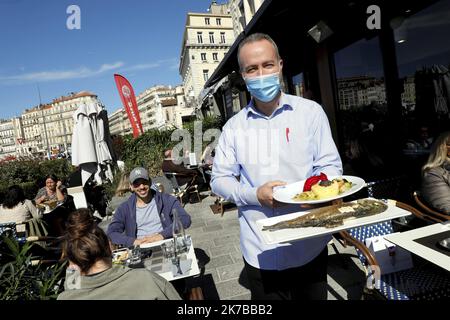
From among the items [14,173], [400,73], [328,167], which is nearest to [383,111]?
[400,73]

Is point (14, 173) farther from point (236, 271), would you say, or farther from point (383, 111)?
point (383, 111)

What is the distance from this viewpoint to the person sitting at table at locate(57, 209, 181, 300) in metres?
1.70

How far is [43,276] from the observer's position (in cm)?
235

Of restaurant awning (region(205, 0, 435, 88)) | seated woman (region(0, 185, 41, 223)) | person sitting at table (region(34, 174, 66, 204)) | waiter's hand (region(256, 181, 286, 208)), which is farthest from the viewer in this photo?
person sitting at table (region(34, 174, 66, 204))

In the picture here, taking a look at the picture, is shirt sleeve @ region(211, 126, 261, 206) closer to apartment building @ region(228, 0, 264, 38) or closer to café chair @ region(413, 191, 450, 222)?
café chair @ region(413, 191, 450, 222)

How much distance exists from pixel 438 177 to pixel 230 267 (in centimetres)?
252

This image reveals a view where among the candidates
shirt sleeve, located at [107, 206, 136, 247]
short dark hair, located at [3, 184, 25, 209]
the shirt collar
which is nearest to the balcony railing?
short dark hair, located at [3, 184, 25, 209]

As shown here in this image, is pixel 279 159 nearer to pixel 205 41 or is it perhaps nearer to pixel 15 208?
pixel 15 208

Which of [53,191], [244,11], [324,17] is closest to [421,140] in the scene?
[324,17]

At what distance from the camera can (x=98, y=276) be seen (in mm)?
1734

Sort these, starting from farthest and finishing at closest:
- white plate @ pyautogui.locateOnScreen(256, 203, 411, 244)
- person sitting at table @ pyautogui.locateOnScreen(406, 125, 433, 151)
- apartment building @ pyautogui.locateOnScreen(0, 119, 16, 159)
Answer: apartment building @ pyautogui.locateOnScreen(0, 119, 16, 159)
person sitting at table @ pyautogui.locateOnScreen(406, 125, 433, 151)
white plate @ pyautogui.locateOnScreen(256, 203, 411, 244)

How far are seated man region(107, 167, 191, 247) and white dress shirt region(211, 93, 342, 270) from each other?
2006mm

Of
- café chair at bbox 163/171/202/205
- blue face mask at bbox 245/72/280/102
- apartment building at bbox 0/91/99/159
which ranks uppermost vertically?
apartment building at bbox 0/91/99/159

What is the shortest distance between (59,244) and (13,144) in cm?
16633
